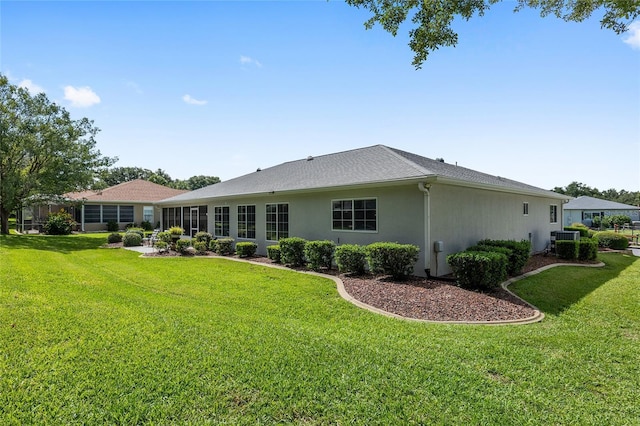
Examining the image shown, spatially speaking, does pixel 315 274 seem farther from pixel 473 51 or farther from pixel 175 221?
pixel 175 221

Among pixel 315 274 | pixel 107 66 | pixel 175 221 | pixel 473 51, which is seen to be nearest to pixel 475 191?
pixel 473 51

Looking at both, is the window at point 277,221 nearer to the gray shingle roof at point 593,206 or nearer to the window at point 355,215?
the window at point 355,215

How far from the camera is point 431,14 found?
20.1 ft

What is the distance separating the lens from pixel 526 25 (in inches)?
316

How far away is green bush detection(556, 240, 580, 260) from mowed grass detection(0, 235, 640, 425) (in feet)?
23.8

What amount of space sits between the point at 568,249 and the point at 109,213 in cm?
3281

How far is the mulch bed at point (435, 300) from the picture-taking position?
618 cm

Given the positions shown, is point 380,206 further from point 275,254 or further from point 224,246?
point 224,246

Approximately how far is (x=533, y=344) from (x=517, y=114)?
10714 millimetres

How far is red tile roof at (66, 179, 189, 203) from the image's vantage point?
94.9 ft

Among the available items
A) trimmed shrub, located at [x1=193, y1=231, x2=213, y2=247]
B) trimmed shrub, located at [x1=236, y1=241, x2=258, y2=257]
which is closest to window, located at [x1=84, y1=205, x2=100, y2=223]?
trimmed shrub, located at [x1=193, y1=231, x2=213, y2=247]

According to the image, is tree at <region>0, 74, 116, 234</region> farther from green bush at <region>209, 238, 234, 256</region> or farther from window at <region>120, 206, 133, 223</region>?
green bush at <region>209, 238, 234, 256</region>

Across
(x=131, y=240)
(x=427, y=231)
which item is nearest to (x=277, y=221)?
(x=427, y=231)

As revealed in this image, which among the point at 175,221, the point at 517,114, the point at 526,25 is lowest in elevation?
the point at 175,221
